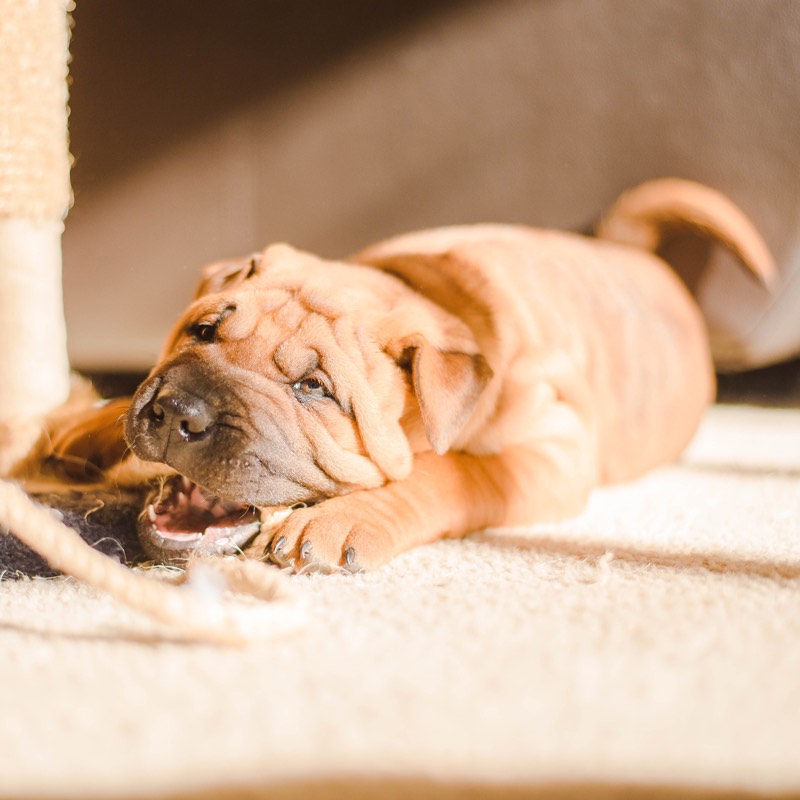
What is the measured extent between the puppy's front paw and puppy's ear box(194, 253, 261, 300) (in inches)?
20.2

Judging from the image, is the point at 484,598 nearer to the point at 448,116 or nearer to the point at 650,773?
the point at 650,773

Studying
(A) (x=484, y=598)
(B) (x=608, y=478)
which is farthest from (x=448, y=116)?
(A) (x=484, y=598)

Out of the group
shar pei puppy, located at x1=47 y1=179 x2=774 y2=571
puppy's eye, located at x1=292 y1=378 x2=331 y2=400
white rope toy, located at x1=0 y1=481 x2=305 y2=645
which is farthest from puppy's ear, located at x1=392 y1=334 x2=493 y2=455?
white rope toy, located at x1=0 y1=481 x2=305 y2=645

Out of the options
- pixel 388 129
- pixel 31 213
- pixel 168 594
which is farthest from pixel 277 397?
pixel 388 129

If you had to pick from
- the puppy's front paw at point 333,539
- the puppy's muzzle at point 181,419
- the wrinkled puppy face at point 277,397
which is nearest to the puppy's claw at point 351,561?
the puppy's front paw at point 333,539

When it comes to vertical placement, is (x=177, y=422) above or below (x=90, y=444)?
above

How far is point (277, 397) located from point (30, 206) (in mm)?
666

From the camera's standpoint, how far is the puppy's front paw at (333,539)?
48.6 inches

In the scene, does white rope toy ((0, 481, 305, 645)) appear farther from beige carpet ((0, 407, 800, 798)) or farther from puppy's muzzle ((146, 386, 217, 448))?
puppy's muzzle ((146, 386, 217, 448))

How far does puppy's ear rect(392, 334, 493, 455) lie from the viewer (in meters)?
1.41

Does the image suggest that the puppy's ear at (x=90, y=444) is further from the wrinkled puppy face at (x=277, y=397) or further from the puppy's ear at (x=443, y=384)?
the puppy's ear at (x=443, y=384)

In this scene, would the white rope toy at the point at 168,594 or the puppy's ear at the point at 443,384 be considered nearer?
the white rope toy at the point at 168,594

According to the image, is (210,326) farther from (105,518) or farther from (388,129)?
(388,129)

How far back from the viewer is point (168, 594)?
2.90 feet
